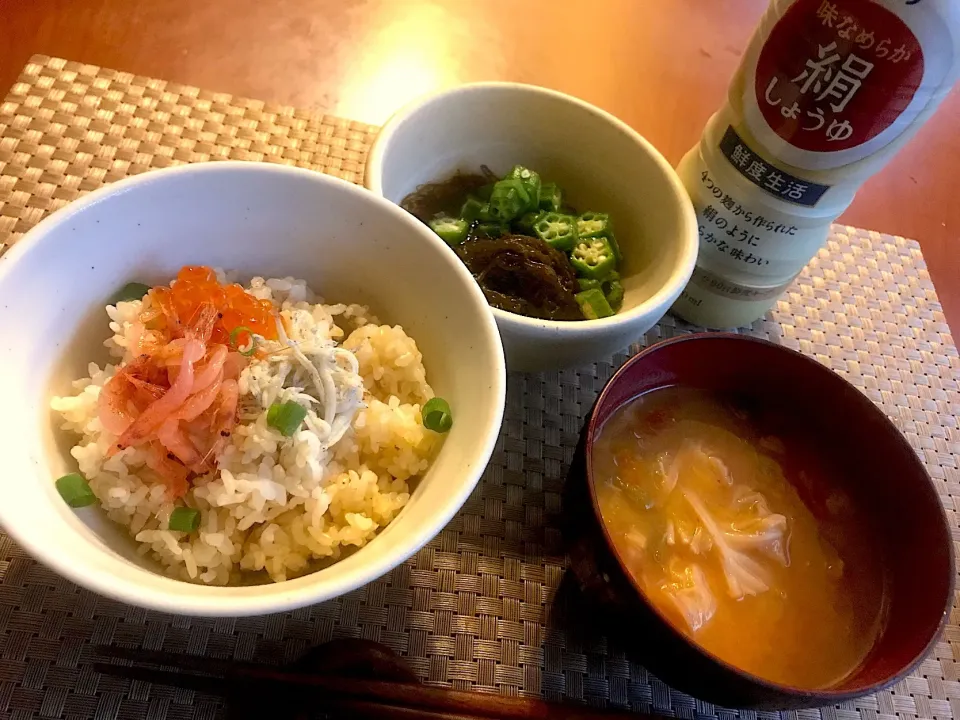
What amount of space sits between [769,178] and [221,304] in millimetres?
926

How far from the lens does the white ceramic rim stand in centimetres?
107

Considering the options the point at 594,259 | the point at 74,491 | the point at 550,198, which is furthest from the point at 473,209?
the point at 74,491

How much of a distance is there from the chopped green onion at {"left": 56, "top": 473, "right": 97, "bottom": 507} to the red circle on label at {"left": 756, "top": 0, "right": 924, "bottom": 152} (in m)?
1.14

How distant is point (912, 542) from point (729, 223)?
62 cm

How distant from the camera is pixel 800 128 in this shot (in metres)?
1.13

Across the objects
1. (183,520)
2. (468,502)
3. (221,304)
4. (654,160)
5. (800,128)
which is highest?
(800,128)

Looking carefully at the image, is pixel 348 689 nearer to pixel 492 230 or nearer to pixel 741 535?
pixel 741 535

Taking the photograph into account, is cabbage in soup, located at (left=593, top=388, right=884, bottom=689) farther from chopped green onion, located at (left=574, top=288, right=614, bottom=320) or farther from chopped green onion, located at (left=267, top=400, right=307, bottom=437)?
chopped green onion, located at (left=267, top=400, right=307, bottom=437)

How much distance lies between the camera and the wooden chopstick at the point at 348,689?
2.80ft

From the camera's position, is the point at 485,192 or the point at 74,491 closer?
the point at 74,491

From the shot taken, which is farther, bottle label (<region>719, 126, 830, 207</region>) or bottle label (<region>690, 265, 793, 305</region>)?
bottle label (<region>690, 265, 793, 305</region>)

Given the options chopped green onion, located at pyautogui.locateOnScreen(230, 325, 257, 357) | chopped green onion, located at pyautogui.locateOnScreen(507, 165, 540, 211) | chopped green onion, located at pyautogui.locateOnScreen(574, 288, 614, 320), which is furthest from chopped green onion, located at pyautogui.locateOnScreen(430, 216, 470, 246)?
chopped green onion, located at pyautogui.locateOnScreen(230, 325, 257, 357)

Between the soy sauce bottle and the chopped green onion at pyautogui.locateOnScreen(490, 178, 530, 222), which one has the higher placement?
the soy sauce bottle

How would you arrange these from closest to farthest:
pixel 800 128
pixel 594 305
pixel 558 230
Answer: pixel 800 128 → pixel 594 305 → pixel 558 230
